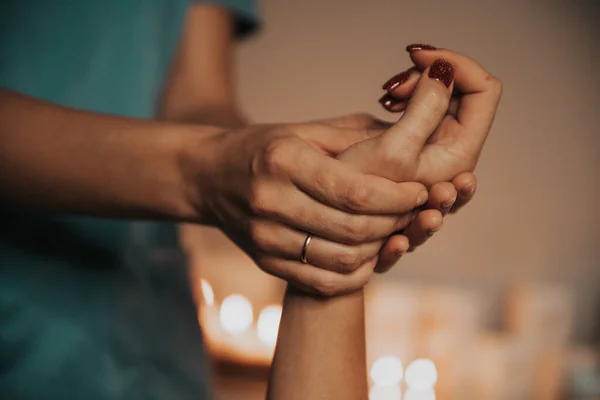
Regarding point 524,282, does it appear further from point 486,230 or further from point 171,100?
point 171,100

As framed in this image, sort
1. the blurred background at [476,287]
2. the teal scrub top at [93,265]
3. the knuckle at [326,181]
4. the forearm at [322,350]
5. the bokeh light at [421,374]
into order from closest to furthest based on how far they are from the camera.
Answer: the knuckle at [326,181] → the forearm at [322,350] → the teal scrub top at [93,265] → the blurred background at [476,287] → the bokeh light at [421,374]

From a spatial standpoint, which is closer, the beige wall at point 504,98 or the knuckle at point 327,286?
the knuckle at point 327,286

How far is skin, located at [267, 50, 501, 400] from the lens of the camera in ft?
1.30

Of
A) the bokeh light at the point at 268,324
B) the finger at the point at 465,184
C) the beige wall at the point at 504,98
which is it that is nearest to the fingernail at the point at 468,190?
the finger at the point at 465,184

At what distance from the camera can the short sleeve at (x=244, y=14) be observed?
84cm

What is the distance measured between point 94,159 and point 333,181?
0.19 m

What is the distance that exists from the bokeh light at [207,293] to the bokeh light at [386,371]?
483 mm

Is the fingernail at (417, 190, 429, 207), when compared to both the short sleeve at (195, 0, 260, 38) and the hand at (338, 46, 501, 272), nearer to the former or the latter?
the hand at (338, 46, 501, 272)

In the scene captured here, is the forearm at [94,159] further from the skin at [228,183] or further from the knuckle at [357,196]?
the knuckle at [357,196]

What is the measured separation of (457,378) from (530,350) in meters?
0.21

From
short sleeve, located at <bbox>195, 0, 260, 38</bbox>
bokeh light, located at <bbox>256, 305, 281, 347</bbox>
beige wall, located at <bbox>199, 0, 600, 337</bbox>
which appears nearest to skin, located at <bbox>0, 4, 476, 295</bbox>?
beige wall, located at <bbox>199, 0, 600, 337</bbox>

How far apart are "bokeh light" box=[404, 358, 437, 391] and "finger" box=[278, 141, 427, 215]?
130cm

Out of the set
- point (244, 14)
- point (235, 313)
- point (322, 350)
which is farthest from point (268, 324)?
point (322, 350)

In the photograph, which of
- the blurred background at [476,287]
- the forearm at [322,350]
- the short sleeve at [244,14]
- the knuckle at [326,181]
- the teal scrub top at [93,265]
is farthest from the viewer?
the blurred background at [476,287]
